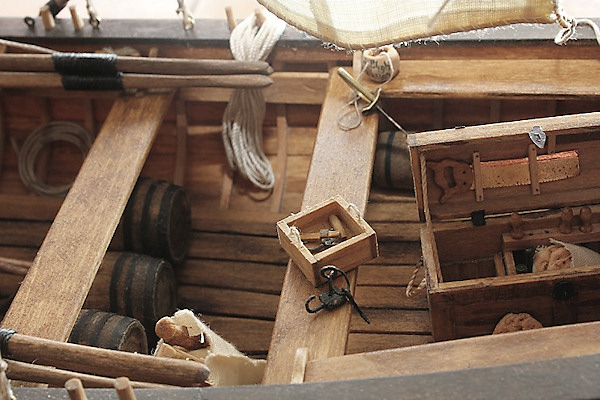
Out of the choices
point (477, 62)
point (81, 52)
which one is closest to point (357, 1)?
point (477, 62)

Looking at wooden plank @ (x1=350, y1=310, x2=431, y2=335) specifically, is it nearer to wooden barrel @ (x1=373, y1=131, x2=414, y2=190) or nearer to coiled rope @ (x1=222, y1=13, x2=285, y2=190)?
wooden barrel @ (x1=373, y1=131, x2=414, y2=190)

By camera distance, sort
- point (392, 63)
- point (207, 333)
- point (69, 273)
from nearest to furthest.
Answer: point (207, 333)
point (69, 273)
point (392, 63)

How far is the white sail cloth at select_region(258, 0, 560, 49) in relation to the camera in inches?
127

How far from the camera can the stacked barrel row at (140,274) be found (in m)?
3.52

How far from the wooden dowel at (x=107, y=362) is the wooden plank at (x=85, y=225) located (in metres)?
0.21

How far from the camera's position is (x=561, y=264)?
11.1ft

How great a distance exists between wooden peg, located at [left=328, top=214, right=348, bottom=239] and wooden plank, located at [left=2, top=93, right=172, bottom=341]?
0.91 m

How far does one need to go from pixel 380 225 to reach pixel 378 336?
0.62m

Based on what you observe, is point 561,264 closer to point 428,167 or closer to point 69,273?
point 428,167

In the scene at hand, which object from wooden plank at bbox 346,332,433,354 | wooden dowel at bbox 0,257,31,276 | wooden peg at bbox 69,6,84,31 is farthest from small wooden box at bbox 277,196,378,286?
wooden peg at bbox 69,6,84,31

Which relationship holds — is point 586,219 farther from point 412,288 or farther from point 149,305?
point 149,305

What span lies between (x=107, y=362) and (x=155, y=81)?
5.91 ft

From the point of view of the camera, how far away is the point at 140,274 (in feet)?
13.0

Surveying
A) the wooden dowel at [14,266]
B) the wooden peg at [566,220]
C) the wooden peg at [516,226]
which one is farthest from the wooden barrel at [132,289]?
the wooden peg at [566,220]
